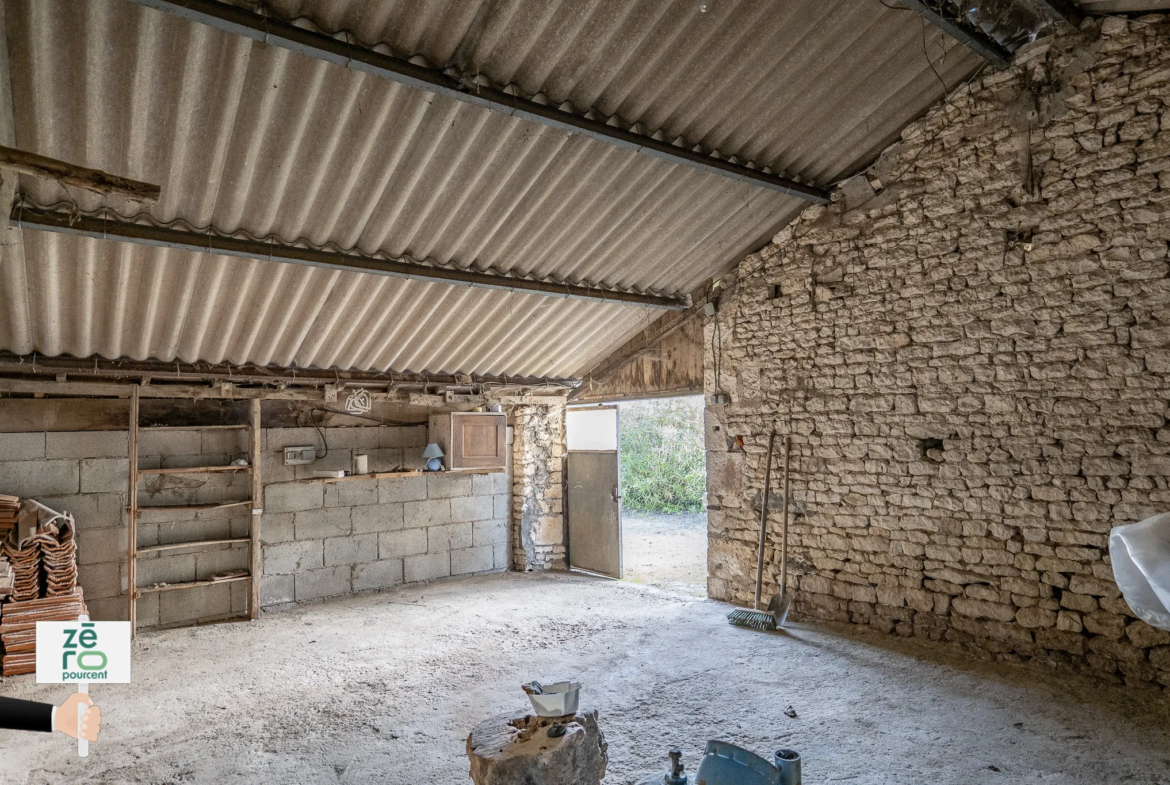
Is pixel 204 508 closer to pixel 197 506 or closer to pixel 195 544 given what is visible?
pixel 197 506

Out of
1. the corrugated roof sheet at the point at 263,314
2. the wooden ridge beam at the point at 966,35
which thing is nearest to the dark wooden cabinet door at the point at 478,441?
the corrugated roof sheet at the point at 263,314

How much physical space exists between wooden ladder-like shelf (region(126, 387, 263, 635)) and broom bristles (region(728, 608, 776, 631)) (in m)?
4.38

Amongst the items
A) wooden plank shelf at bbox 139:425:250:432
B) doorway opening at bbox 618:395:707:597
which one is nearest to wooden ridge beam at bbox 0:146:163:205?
wooden plank shelf at bbox 139:425:250:432

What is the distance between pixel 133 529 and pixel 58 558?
1.94 ft

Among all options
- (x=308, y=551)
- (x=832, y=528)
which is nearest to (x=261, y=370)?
(x=308, y=551)

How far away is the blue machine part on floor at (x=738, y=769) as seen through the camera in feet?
7.02

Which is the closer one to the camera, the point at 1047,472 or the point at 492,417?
the point at 1047,472

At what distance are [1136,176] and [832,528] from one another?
10.5 ft

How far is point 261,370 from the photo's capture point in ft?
19.6

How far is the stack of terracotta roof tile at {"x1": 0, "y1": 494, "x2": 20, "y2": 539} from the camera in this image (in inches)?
195

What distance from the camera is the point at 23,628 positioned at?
4.83m

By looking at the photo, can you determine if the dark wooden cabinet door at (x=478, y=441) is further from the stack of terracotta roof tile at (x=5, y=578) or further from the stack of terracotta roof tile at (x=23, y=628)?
A: the stack of terracotta roof tile at (x=5, y=578)

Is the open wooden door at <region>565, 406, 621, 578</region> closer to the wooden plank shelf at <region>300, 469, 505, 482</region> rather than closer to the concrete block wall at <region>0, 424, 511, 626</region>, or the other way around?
the concrete block wall at <region>0, 424, 511, 626</region>

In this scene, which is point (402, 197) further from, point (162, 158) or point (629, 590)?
point (629, 590)
